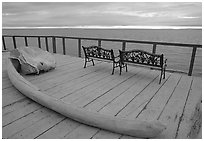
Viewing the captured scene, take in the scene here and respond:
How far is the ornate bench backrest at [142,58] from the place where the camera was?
3.15 m

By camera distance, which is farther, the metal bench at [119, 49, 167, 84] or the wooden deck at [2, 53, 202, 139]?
the metal bench at [119, 49, 167, 84]

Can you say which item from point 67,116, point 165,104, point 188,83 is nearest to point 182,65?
point 188,83

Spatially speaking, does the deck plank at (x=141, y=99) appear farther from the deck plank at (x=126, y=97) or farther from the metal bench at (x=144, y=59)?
the metal bench at (x=144, y=59)

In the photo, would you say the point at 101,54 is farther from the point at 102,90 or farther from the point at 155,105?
the point at 155,105

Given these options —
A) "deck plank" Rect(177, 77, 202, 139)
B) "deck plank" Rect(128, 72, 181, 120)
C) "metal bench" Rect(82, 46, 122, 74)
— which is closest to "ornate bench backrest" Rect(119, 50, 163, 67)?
"metal bench" Rect(82, 46, 122, 74)

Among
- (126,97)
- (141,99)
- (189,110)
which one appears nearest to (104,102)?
(126,97)

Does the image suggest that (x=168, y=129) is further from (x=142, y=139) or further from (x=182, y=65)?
(x=182, y=65)

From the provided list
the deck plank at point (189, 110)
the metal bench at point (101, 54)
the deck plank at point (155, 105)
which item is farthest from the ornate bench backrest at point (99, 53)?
the deck plank at point (189, 110)

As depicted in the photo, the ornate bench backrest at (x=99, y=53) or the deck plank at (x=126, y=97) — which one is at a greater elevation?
the ornate bench backrest at (x=99, y=53)

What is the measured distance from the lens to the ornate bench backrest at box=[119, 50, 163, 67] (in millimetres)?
3150

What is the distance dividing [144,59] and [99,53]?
1.18 metres

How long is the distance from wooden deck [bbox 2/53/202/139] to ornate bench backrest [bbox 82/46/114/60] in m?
0.37

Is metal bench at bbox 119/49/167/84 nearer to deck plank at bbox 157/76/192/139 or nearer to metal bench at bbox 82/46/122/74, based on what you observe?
metal bench at bbox 82/46/122/74

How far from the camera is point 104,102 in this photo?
227 cm
